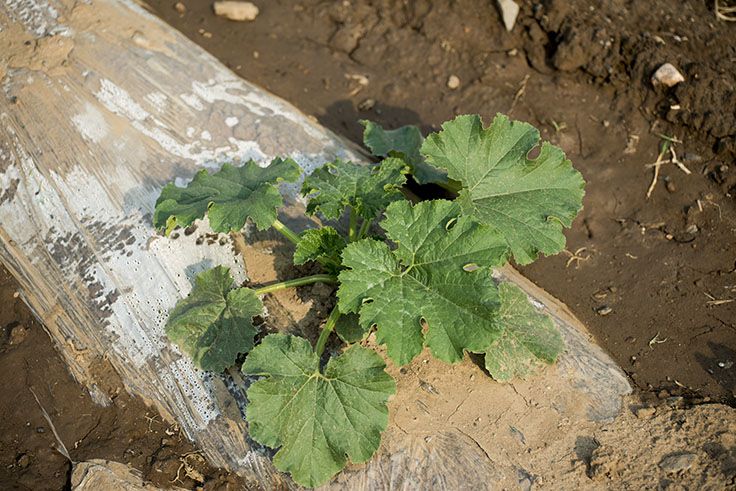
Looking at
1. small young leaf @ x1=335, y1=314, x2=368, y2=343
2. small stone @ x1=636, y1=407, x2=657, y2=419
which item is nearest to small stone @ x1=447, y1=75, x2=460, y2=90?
small young leaf @ x1=335, y1=314, x2=368, y2=343

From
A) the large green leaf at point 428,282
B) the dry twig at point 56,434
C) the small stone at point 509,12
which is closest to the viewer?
the large green leaf at point 428,282

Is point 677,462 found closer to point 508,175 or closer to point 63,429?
point 508,175

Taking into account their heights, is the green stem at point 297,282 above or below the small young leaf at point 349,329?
above

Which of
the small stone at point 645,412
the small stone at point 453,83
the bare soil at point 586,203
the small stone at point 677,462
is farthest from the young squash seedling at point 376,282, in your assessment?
the small stone at point 453,83

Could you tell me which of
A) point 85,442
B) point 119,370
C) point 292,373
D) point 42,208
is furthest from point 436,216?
point 42,208

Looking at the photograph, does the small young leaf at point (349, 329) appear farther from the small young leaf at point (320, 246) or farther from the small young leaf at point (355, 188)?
the small young leaf at point (355, 188)

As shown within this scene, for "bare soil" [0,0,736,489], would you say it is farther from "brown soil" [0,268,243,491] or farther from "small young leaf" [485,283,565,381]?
"small young leaf" [485,283,565,381]

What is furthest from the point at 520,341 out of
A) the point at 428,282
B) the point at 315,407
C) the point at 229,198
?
the point at 229,198

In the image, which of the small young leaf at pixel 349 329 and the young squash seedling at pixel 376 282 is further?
the small young leaf at pixel 349 329
